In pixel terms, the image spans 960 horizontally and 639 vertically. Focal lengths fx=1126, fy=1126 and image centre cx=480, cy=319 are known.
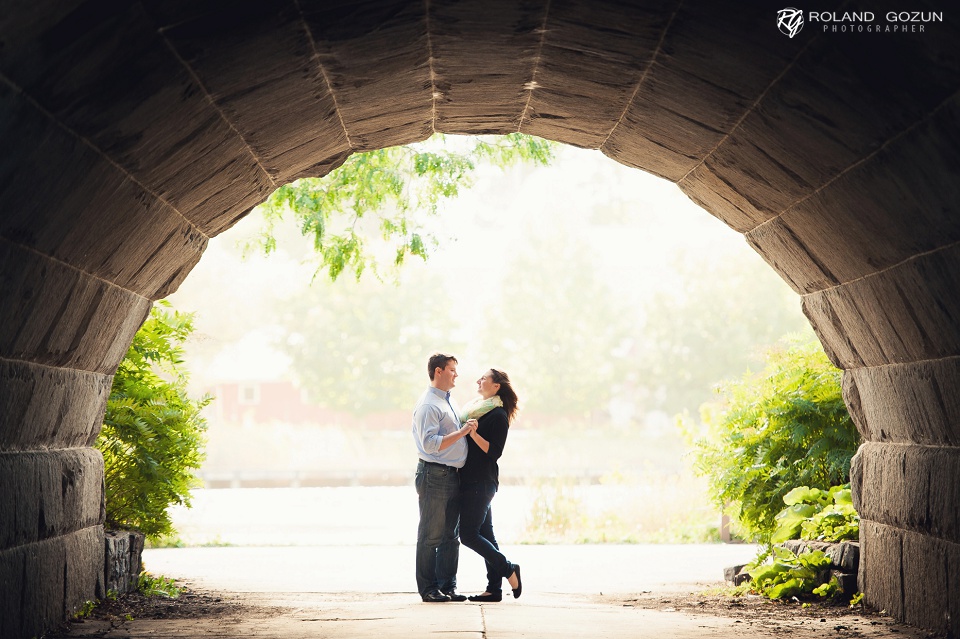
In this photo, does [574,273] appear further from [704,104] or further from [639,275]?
[704,104]

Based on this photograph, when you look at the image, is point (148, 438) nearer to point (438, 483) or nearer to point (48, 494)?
point (438, 483)

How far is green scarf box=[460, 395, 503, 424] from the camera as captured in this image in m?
9.09

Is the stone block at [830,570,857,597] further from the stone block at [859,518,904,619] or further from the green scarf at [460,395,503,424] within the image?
the green scarf at [460,395,503,424]

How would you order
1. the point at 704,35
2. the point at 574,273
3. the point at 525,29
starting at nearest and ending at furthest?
1. the point at 704,35
2. the point at 525,29
3. the point at 574,273

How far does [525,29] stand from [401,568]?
794 cm

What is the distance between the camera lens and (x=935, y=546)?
6.55 metres

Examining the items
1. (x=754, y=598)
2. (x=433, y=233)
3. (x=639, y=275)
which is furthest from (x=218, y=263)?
(x=754, y=598)

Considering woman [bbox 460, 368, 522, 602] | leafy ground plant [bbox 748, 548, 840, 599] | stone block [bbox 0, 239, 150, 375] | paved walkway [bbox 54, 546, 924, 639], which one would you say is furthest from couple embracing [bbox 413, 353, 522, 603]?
stone block [bbox 0, 239, 150, 375]

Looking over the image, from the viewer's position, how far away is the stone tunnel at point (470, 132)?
196 inches

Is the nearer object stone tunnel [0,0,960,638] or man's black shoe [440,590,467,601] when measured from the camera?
stone tunnel [0,0,960,638]

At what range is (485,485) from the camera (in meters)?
8.91

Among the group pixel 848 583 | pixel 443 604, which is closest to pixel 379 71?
pixel 443 604

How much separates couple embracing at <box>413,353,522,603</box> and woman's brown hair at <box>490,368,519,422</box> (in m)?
0.16

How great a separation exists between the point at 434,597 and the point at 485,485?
0.96 metres
